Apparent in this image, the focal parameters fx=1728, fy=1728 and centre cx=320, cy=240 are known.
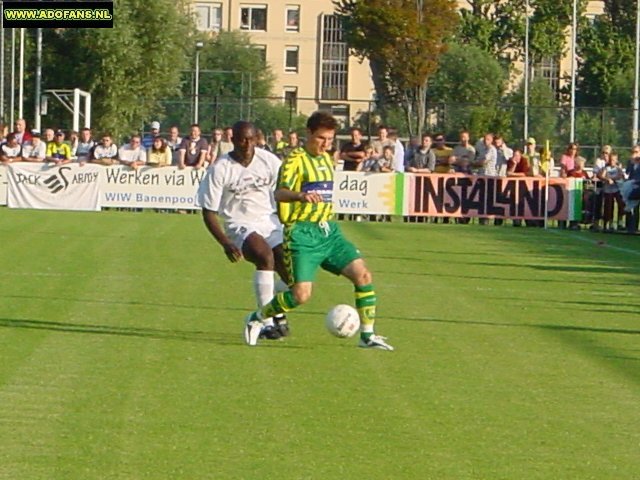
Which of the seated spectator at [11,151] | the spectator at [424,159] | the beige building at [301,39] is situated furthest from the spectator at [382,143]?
A: the beige building at [301,39]

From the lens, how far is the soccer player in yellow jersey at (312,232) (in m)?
12.5

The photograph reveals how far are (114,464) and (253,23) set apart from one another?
110776 mm

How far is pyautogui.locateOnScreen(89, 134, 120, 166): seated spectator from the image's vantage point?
36.5m

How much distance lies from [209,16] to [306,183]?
104994 mm

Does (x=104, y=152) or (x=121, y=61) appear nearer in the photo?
(x=104, y=152)

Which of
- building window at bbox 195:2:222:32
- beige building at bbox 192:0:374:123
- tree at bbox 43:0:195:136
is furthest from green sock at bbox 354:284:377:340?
beige building at bbox 192:0:374:123

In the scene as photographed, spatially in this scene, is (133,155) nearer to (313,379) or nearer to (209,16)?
(313,379)

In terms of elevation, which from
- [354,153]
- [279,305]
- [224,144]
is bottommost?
[279,305]

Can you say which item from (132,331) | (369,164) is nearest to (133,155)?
(369,164)

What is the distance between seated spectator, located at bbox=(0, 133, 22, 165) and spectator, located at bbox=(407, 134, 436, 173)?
8239mm

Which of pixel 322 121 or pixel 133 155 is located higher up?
pixel 322 121

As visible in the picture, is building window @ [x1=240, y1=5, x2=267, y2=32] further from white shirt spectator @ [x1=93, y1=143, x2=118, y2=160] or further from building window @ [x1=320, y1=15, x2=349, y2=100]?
white shirt spectator @ [x1=93, y1=143, x2=118, y2=160]

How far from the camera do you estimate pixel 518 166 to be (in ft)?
120

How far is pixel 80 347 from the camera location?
1255 cm
